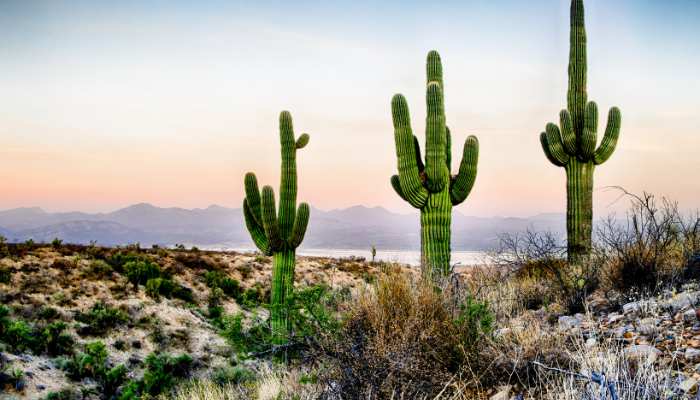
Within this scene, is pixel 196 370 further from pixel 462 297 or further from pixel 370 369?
pixel 370 369

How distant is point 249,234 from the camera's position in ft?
41.0

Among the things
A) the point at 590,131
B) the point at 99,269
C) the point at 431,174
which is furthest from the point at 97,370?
the point at 590,131

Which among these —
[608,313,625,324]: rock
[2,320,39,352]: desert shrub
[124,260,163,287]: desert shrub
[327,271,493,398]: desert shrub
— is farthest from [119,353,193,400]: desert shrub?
[608,313,625,324]: rock

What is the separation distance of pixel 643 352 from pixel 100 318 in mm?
11291

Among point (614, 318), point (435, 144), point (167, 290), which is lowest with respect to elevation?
point (167, 290)

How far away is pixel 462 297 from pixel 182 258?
13.9 m

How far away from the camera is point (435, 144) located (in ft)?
36.9

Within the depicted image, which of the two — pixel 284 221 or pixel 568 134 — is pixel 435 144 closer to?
pixel 284 221

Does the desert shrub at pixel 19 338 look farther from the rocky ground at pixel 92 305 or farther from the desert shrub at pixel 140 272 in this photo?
the desert shrub at pixel 140 272

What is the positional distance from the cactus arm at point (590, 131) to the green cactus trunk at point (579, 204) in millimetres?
324

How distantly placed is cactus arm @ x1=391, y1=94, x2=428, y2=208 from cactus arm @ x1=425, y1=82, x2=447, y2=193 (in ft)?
0.83

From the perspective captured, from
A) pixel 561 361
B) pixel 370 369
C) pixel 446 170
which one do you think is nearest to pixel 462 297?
pixel 561 361

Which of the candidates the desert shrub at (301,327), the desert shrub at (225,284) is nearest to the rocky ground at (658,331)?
the desert shrub at (301,327)

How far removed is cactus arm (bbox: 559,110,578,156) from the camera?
13109 millimetres
